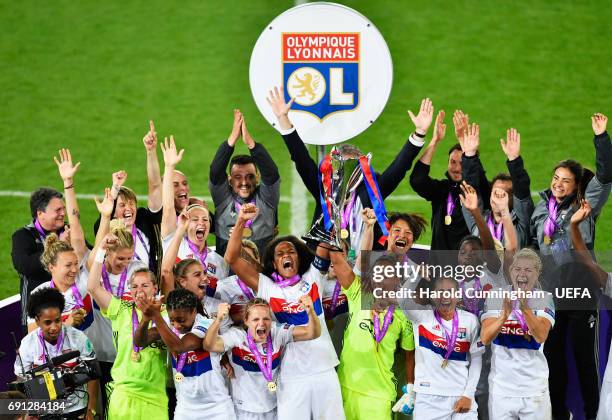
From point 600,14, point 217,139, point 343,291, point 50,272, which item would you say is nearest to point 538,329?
point 343,291

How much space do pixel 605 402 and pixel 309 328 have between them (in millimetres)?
2117

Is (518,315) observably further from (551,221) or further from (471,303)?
(551,221)

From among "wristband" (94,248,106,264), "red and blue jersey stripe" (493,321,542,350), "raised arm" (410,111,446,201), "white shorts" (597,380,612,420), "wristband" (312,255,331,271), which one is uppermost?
"raised arm" (410,111,446,201)

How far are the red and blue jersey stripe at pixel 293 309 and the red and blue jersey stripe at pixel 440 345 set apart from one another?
70 cm

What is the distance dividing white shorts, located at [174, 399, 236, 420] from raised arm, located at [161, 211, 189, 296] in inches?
32.2

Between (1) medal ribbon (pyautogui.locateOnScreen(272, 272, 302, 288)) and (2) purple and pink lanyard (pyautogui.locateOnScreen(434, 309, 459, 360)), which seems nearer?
(2) purple and pink lanyard (pyautogui.locateOnScreen(434, 309, 459, 360))

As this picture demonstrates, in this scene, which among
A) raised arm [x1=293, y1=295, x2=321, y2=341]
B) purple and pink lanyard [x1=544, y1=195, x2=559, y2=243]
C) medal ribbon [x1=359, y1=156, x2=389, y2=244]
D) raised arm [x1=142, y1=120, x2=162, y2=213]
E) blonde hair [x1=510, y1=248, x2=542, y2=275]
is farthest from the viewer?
raised arm [x1=142, y1=120, x2=162, y2=213]

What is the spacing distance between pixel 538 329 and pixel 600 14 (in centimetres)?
897

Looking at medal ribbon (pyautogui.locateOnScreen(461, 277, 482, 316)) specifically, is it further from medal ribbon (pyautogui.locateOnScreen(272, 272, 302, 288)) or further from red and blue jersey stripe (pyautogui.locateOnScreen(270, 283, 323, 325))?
medal ribbon (pyautogui.locateOnScreen(272, 272, 302, 288))

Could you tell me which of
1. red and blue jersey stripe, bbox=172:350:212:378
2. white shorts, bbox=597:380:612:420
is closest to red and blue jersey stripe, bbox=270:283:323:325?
red and blue jersey stripe, bbox=172:350:212:378

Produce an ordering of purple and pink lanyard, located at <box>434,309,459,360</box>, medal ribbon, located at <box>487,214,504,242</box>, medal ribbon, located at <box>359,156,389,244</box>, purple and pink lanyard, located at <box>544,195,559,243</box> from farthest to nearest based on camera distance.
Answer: medal ribbon, located at <box>487,214,504,242</box>
purple and pink lanyard, located at <box>544,195,559,243</box>
medal ribbon, located at <box>359,156,389,244</box>
purple and pink lanyard, located at <box>434,309,459,360</box>

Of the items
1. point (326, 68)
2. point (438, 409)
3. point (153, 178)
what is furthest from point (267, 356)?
point (326, 68)

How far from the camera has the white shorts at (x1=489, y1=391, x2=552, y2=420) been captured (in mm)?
8734

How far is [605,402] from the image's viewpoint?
899 centimetres
